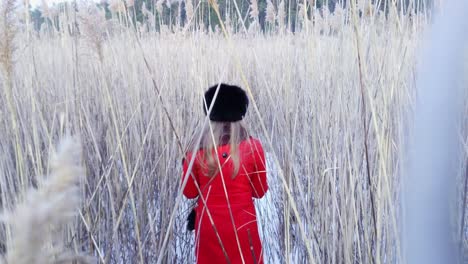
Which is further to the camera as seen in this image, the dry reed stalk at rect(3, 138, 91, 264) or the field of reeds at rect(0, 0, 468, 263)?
the field of reeds at rect(0, 0, 468, 263)

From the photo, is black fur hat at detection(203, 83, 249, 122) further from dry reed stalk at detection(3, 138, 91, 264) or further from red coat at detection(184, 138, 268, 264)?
dry reed stalk at detection(3, 138, 91, 264)

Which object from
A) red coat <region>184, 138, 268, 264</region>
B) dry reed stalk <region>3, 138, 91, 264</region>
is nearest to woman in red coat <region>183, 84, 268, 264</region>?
red coat <region>184, 138, 268, 264</region>

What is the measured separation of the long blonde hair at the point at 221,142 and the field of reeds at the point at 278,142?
56 mm

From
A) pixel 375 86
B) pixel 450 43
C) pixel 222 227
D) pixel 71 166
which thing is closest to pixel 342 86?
pixel 375 86

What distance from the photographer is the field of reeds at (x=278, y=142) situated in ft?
2.34

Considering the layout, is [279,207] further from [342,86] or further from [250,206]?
[342,86]

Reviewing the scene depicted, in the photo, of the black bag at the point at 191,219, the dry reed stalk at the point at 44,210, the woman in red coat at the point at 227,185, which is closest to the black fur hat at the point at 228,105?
the woman in red coat at the point at 227,185

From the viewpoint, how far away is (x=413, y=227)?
0.27 meters

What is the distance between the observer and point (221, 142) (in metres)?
1.19

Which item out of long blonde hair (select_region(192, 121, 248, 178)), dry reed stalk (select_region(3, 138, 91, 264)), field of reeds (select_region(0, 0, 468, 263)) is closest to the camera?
dry reed stalk (select_region(3, 138, 91, 264))

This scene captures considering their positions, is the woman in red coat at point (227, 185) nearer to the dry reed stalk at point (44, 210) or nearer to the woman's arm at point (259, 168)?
the woman's arm at point (259, 168)

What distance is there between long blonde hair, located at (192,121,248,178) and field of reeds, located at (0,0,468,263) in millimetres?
56

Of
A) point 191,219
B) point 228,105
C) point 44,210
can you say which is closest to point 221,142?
point 228,105

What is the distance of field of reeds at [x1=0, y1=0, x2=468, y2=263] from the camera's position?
71 cm
